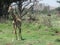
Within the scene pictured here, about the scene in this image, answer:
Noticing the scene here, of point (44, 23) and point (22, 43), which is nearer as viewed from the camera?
point (22, 43)

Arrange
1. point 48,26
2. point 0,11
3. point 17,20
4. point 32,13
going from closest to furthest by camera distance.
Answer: point 17,20
point 48,26
point 32,13
point 0,11

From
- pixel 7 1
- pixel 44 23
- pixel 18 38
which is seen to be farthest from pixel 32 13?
pixel 18 38

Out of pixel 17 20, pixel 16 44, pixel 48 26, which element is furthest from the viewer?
pixel 48 26

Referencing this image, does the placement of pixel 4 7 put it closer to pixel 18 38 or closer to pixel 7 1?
pixel 7 1

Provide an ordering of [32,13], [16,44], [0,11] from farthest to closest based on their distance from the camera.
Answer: [0,11], [32,13], [16,44]

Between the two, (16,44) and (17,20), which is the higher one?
(17,20)

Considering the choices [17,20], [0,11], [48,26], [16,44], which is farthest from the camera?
[0,11]

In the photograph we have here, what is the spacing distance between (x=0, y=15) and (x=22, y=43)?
20.9 meters

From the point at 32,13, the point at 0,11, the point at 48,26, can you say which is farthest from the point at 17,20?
the point at 0,11

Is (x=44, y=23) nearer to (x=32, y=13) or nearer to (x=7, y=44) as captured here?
(x=32, y=13)

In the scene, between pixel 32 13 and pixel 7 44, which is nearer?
pixel 7 44

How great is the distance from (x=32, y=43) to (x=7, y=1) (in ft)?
71.7

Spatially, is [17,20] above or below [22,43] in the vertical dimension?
above

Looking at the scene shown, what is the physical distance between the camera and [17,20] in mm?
14391
